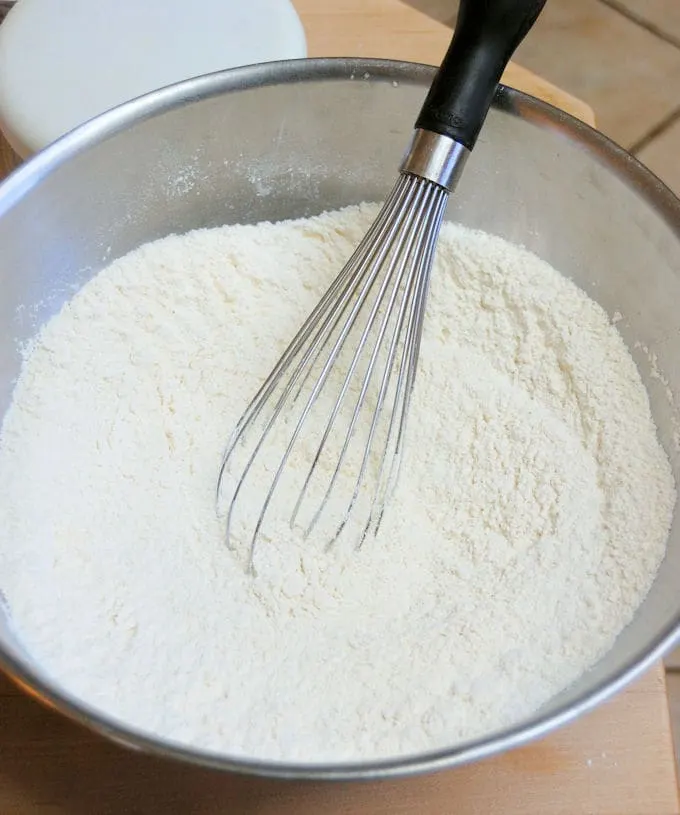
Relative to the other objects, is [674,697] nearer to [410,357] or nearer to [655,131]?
[410,357]

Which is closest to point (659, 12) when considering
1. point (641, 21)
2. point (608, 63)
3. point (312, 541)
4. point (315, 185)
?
point (641, 21)

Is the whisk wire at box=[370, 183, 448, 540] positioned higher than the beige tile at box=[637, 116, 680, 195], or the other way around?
the beige tile at box=[637, 116, 680, 195]

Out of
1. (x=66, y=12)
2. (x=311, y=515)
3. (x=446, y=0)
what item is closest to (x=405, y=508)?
(x=311, y=515)

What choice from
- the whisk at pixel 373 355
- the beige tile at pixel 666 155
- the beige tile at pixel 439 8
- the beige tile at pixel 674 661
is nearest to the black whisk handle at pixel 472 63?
the whisk at pixel 373 355

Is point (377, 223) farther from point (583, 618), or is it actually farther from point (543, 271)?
point (583, 618)

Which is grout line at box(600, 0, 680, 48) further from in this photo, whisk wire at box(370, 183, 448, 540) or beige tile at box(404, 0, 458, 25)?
whisk wire at box(370, 183, 448, 540)

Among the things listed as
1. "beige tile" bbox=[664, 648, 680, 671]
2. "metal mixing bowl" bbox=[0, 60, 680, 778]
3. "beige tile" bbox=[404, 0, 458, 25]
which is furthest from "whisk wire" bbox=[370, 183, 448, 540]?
"beige tile" bbox=[404, 0, 458, 25]
